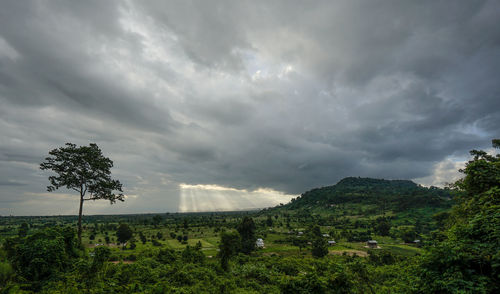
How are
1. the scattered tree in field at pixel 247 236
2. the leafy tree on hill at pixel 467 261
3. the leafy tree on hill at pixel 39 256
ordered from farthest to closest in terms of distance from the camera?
1. the scattered tree in field at pixel 247 236
2. the leafy tree on hill at pixel 39 256
3. the leafy tree on hill at pixel 467 261

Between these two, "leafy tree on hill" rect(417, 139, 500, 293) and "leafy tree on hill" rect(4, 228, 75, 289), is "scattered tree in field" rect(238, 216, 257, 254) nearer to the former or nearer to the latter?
"leafy tree on hill" rect(4, 228, 75, 289)

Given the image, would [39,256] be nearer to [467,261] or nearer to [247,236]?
[467,261]

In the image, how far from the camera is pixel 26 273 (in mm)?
17781

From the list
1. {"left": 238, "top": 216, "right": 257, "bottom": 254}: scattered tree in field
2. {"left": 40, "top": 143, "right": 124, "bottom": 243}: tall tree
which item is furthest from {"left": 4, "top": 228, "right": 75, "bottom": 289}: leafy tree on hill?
{"left": 238, "top": 216, "right": 257, "bottom": 254}: scattered tree in field

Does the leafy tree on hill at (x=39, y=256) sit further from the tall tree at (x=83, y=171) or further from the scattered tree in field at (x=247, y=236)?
the scattered tree in field at (x=247, y=236)

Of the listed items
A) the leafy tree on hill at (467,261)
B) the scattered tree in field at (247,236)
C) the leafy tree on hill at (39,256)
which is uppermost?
the leafy tree on hill at (467,261)

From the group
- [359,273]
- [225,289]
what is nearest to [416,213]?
[359,273]

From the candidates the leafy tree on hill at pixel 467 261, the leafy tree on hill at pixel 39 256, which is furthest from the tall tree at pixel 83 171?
the leafy tree on hill at pixel 467 261

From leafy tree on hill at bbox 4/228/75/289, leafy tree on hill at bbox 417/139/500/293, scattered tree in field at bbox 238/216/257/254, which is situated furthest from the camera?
scattered tree in field at bbox 238/216/257/254

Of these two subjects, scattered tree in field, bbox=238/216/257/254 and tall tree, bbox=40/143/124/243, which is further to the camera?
scattered tree in field, bbox=238/216/257/254

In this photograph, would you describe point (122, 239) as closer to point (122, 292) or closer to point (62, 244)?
point (62, 244)

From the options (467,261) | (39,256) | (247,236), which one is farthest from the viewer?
(247,236)

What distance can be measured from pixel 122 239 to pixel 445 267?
275 ft

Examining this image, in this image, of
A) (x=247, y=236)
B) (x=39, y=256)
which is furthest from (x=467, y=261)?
(x=247, y=236)
